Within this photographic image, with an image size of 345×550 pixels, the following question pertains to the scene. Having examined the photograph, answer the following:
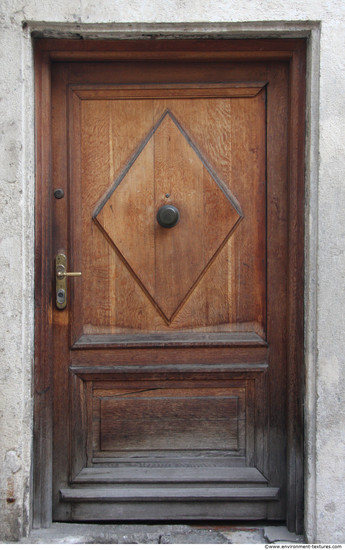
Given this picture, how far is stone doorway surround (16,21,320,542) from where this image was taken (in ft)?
5.99

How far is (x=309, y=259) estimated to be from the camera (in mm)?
1888

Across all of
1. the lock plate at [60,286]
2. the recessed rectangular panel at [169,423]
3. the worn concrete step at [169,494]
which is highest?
the lock plate at [60,286]

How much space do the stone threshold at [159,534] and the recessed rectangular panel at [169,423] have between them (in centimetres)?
36

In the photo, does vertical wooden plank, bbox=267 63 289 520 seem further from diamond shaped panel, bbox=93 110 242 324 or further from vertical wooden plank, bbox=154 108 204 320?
vertical wooden plank, bbox=154 108 204 320

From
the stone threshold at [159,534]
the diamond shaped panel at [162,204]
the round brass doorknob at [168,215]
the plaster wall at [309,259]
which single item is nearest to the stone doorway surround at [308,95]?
the plaster wall at [309,259]

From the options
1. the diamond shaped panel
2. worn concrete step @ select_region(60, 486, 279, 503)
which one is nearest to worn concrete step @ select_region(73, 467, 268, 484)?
worn concrete step @ select_region(60, 486, 279, 503)

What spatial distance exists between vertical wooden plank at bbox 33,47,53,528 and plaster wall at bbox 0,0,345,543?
2.8 inches

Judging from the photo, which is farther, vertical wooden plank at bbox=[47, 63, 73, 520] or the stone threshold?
vertical wooden plank at bbox=[47, 63, 73, 520]

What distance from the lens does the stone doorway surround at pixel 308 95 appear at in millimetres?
1825

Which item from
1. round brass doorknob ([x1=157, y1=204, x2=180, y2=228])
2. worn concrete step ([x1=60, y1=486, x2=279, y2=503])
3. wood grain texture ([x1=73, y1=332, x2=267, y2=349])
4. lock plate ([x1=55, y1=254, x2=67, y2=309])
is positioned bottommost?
worn concrete step ([x1=60, y1=486, x2=279, y2=503])

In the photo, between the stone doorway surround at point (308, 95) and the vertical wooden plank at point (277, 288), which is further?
the vertical wooden plank at point (277, 288)

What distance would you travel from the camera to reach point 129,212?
2.04m

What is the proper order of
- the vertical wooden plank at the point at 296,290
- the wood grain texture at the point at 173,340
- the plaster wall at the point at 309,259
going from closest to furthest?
the plaster wall at the point at 309,259 → the vertical wooden plank at the point at 296,290 → the wood grain texture at the point at 173,340

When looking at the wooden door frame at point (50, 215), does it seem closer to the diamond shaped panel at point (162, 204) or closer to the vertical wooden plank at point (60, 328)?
the vertical wooden plank at point (60, 328)
